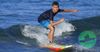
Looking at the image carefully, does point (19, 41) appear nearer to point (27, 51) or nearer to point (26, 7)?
point (27, 51)

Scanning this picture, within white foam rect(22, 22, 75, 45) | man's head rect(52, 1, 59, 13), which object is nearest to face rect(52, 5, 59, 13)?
man's head rect(52, 1, 59, 13)

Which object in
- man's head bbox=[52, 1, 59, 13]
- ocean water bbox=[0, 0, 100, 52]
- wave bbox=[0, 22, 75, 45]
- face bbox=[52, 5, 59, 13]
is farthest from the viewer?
wave bbox=[0, 22, 75, 45]

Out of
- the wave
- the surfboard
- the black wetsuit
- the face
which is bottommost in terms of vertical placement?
the wave

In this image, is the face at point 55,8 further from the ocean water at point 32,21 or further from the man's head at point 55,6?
the ocean water at point 32,21

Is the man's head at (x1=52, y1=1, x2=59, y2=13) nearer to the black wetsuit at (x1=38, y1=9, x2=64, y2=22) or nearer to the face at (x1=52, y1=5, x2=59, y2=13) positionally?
the face at (x1=52, y1=5, x2=59, y2=13)

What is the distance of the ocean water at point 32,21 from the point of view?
Answer: 16.0 metres

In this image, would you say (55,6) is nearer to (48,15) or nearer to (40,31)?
(48,15)

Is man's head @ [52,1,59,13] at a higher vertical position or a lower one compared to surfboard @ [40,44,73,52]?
higher

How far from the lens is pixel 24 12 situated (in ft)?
81.2

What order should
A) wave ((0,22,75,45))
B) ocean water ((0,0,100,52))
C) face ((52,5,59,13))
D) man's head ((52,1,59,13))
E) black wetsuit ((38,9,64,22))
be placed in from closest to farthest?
1. man's head ((52,1,59,13))
2. face ((52,5,59,13))
3. black wetsuit ((38,9,64,22))
4. ocean water ((0,0,100,52))
5. wave ((0,22,75,45))

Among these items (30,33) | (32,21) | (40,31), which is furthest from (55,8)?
(32,21)

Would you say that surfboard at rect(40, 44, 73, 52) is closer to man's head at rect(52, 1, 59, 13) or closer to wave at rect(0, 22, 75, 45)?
man's head at rect(52, 1, 59, 13)

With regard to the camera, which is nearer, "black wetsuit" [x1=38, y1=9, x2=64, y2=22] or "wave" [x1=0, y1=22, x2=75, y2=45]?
"black wetsuit" [x1=38, y1=9, x2=64, y2=22]

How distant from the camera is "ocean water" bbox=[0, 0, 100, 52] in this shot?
16047 millimetres
